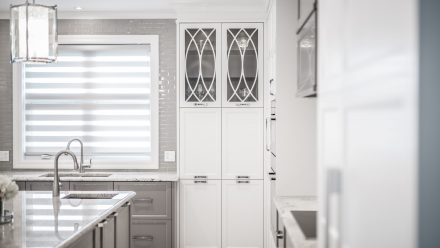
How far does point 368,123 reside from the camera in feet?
3.60

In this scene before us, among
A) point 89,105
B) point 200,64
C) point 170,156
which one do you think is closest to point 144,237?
point 170,156

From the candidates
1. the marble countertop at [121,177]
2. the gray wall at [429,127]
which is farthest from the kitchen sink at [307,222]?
the marble countertop at [121,177]

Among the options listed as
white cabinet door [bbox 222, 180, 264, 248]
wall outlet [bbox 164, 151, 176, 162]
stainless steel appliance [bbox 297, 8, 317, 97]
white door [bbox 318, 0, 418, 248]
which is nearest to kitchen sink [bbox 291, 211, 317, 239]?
stainless steel appliance [bbox 297, 8, 317, 97]

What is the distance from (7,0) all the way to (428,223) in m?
5.09

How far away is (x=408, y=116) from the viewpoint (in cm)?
85

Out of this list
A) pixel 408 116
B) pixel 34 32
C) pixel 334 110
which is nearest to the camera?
pixel 408 116

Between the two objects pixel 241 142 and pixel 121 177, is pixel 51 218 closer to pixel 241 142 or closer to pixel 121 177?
pixel 121 177

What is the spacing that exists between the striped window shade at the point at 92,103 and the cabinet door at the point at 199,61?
2.19 ft

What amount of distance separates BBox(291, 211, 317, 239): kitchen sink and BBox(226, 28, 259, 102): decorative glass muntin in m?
2.22

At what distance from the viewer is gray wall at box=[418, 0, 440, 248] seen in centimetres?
84

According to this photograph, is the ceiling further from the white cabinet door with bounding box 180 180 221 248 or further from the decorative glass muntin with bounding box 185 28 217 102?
the white cabinet door with bounding box 180 180 221 248

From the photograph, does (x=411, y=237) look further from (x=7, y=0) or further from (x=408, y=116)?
(x=7, y=0)

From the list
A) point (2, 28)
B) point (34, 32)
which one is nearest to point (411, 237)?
point (34, 32)

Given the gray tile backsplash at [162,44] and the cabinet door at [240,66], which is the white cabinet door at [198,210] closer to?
the gray tile backsplash at [162,44]
